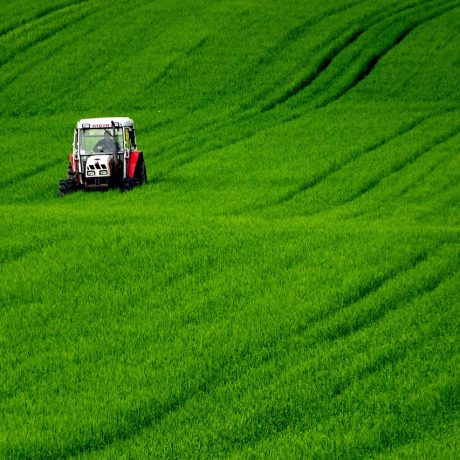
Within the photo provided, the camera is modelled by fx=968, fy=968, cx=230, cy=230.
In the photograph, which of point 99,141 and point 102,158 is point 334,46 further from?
point 102,158

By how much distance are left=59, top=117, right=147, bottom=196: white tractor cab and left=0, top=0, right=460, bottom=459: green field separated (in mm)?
531

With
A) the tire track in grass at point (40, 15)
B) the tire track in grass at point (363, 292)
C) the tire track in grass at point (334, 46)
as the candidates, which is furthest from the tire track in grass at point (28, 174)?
the tire track in grass at point (40, 15)

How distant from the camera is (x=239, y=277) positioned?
15.1m

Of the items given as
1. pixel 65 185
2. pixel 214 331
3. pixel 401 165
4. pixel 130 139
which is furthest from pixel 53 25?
pixel 214 331

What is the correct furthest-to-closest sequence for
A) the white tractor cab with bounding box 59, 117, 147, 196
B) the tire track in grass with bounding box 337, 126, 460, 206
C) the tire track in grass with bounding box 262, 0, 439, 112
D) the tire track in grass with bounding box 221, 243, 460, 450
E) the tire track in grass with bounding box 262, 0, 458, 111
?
the tire track in grass with bounding box 262, 0, 439, 112
the tire track in grass with bounding box 262, 0, 458, 111
the white tractor cab with bounding box 59, 117, 147, 196
the tire track in grass with bounding box 337, 126, 460, 206
the tire track in grass with bounding box 221, 243, 460, 450

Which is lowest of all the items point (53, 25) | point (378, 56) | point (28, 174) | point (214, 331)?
point (378, 56)

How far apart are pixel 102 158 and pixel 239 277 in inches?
405

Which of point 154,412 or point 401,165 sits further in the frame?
point 401,165

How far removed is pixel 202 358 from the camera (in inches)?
460

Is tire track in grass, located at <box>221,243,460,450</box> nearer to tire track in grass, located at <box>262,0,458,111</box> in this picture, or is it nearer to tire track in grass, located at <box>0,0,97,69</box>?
tire track in grass, located at <box>262,0,458,111</box>

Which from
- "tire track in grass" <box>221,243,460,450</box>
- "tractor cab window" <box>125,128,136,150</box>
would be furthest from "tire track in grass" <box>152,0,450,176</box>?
"tire track in grass" <box>221,243,460,450</box>

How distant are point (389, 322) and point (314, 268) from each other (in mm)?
2716

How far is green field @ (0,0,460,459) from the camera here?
10.0 m

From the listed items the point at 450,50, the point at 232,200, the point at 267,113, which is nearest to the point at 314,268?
the point at 232,200
